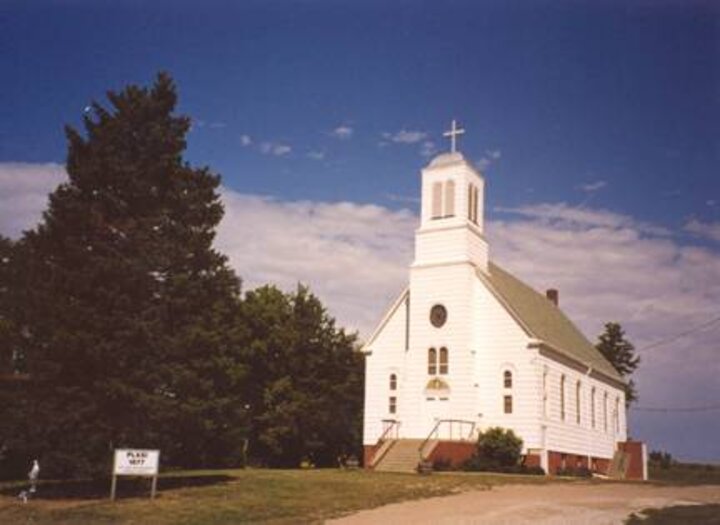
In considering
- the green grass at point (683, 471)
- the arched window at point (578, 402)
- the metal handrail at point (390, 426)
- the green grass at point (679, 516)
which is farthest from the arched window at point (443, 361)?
the green grass at point (679, 516)

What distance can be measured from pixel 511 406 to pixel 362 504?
19855 mm

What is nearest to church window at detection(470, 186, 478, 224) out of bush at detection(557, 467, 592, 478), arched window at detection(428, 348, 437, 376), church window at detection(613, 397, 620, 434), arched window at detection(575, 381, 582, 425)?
arched window at detection(428, 348, 437, 376)

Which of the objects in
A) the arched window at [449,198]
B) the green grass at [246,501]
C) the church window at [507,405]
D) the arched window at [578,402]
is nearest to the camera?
the green grass at [246,501]

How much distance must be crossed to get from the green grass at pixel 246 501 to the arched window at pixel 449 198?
16.4 metres

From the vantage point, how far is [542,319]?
50.0m

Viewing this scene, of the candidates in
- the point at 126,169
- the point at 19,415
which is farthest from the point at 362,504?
the point at 126,169

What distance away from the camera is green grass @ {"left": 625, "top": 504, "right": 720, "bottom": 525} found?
18328 mm

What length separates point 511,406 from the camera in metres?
41.2

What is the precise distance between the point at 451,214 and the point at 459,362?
7.92m

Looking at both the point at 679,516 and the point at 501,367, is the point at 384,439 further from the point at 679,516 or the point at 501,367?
the point at 679,516

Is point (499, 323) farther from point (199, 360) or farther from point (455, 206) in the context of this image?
point (199, 360)

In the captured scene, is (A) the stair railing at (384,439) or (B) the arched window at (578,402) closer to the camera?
(A) the stair railing at (384,439)

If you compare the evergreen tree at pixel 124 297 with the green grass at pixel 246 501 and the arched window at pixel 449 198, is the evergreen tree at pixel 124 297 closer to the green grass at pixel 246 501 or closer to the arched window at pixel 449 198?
the green grass at pixel 246 501

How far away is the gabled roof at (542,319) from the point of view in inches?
1702
